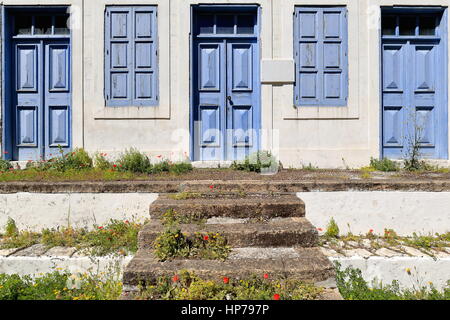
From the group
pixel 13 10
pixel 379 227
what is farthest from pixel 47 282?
pixel 13 10

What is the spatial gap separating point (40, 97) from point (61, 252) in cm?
396

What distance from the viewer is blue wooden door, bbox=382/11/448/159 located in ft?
20.5

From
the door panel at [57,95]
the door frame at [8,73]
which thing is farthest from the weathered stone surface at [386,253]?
the door panel at [57,95]

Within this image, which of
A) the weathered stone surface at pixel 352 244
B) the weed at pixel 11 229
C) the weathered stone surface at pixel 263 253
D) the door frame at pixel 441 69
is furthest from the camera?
the door frame at pixel 441 69

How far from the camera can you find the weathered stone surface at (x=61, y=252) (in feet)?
11.1

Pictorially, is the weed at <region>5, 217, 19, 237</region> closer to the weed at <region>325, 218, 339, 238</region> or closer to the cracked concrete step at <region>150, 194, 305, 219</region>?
the cracked concrete step at <region>150, 194, 305, 219</region>

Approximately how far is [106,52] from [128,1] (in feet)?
3.45

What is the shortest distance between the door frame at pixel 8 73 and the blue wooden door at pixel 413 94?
20.1 feet

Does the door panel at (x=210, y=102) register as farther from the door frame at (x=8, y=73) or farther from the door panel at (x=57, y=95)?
the door panel at (x=57, y=95)

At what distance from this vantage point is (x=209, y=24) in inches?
246

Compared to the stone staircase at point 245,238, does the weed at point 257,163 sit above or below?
above

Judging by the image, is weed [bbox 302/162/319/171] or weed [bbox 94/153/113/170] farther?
weed [bbox 302/162/319/171]

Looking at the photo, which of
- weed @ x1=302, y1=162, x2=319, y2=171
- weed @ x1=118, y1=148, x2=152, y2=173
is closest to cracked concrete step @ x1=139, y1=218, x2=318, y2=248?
weed @ x1=118, y1=148, x2=152, y2=173

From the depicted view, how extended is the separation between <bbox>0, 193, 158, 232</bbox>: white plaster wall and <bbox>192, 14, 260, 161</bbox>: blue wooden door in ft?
7.74
